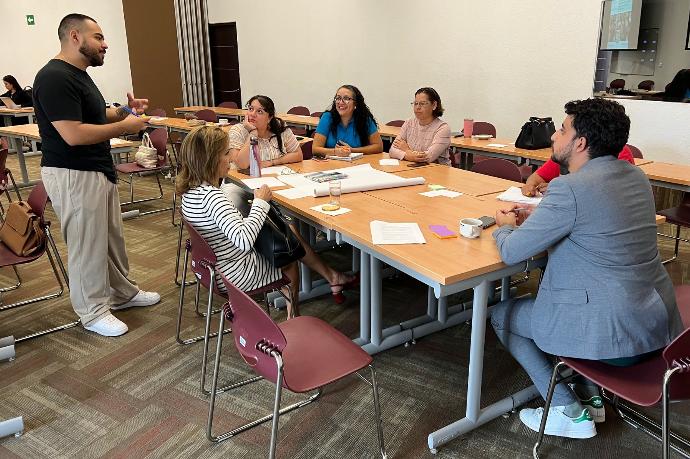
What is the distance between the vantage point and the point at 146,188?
6.62 meters

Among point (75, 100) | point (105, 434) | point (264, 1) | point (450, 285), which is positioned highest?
point (264, 1)

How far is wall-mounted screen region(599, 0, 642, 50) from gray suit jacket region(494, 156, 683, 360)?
14.2ft

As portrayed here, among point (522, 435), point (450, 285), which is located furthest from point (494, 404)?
point (450, 285)

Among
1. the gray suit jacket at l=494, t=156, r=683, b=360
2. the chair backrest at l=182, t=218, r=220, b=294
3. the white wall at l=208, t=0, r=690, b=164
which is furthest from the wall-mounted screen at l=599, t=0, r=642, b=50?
the chair backrest at l=182, t=218, r=220, b=294

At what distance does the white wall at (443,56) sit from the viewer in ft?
18.5

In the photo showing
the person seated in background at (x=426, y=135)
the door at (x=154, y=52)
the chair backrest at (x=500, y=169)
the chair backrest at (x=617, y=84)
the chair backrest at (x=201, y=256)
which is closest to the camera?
the chair backrest at (x=201, y=256)

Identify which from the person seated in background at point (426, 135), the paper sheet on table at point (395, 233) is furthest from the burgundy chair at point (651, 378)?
the person seated in background at point (426, 135)

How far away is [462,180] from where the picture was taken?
3.29 meters

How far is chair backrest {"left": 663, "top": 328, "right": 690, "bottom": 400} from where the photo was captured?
1.53 metres

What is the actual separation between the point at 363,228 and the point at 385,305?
1.14 meters

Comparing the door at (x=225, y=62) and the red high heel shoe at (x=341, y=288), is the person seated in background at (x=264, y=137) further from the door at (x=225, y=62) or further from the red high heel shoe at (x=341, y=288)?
the door at (x=225, y=62)

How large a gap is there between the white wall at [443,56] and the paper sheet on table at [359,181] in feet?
11.1

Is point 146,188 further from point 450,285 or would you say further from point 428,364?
point 450,285

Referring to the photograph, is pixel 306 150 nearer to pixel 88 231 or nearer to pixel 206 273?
pixel 88 231
